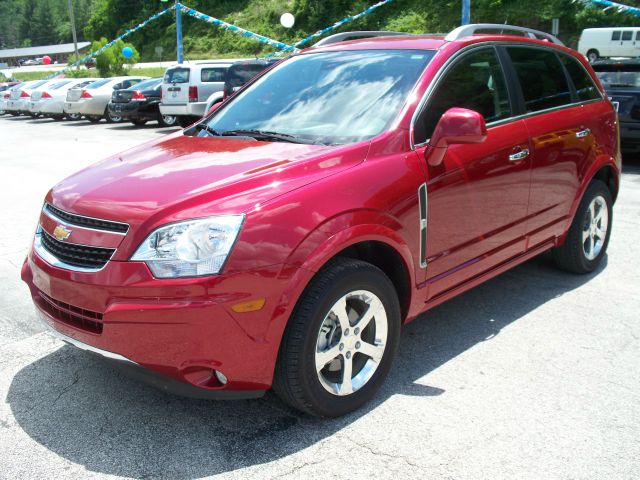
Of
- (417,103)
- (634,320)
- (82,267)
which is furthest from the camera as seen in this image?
(634,320)

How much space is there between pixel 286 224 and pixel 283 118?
1221 millimetres

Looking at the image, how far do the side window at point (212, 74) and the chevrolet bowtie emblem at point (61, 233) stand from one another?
15156mm

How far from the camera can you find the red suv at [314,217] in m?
2.71

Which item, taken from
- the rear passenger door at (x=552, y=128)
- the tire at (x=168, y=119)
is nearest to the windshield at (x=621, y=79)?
the rear passenger door at (x=552, y=128)

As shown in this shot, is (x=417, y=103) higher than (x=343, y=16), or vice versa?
(x=343, y=16)

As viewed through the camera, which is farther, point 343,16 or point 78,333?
point 343,16

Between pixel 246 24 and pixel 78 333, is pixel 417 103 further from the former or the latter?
pixel 246 24

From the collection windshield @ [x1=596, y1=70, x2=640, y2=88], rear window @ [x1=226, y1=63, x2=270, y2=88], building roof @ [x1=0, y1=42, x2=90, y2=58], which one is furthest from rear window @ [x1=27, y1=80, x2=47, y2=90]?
building roof @ [x1=0, y1=42, x2=90, y2=58]

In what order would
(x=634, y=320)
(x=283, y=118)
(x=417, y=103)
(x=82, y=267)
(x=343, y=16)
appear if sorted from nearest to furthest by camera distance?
(x=82, y=267) < (x=417, y=103) < (x=283, y=118) < (x=634, y=320) < (x=343, y=16)

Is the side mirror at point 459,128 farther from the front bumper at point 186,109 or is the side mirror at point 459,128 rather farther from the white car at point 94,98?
the white car at point 94,98

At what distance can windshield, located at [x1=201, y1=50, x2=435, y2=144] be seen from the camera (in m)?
3.53

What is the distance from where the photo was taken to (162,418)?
318 cm

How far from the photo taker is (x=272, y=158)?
3.22 m

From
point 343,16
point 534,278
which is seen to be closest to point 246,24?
point 343,16
